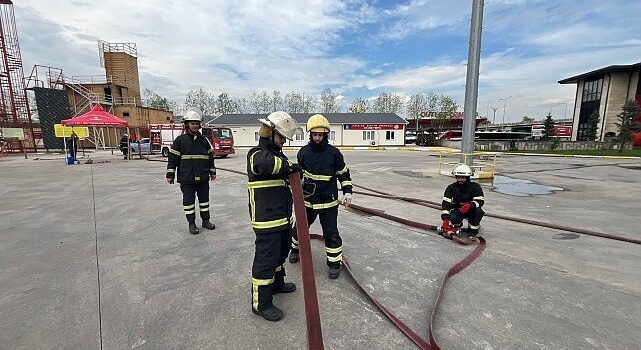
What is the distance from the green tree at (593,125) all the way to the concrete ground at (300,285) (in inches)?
1326

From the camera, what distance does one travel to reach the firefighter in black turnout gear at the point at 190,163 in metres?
4.83

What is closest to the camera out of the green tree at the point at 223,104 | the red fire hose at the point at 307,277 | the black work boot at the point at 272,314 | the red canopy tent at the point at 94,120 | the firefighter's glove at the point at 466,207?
the red fire hose at the point at 307,277

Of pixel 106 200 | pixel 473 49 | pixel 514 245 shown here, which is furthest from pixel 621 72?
pixel 106 200

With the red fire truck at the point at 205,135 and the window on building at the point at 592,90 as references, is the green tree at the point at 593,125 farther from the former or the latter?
the red fire truck at the point at 205,135

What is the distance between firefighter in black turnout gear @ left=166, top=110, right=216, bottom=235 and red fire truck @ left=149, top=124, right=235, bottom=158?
1416 centimetres

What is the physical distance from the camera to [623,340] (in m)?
2.40

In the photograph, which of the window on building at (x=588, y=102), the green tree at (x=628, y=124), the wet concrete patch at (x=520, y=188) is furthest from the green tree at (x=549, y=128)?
the wet concrete patch at (x=520, y=188)

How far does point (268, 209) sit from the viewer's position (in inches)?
106

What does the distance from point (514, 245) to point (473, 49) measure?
836cm

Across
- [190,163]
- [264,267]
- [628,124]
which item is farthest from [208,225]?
[628,124]

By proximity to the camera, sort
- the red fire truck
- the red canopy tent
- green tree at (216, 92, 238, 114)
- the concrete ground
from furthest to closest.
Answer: green tree at (216, 92, 238, 114), the red fire truck, the red canopy tent, the concrete ground

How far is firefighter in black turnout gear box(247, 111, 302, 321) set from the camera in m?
2.65

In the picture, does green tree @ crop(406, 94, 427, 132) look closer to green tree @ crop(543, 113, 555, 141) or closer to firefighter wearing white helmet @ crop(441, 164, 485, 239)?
green tree @ crop(543, 113, 555, 141)

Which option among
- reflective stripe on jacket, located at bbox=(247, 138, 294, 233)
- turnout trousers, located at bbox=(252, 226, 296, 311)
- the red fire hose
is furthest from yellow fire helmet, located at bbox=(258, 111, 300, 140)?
turnout trousers, located at bbox=(252, 226, 296, 311)
